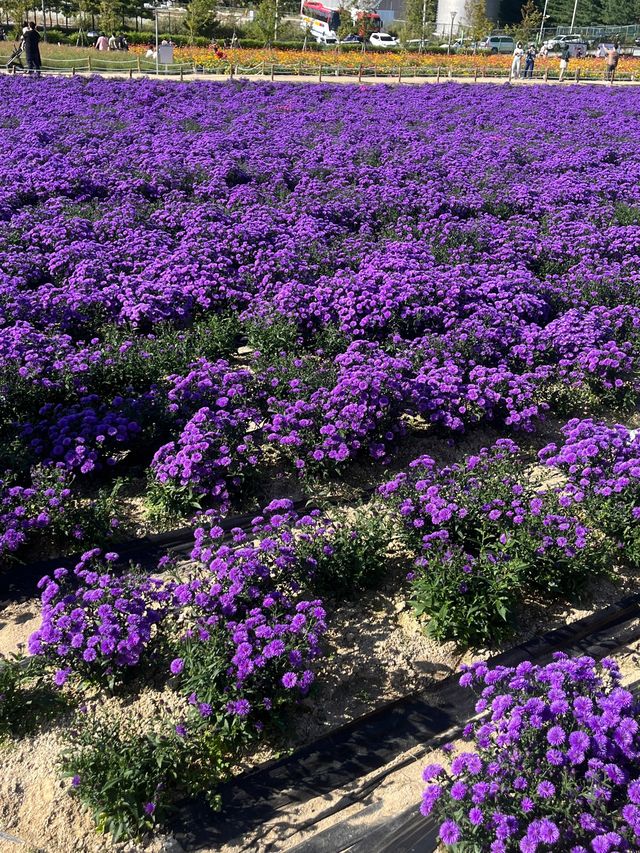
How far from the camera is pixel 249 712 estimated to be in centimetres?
384

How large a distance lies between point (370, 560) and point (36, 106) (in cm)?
1757

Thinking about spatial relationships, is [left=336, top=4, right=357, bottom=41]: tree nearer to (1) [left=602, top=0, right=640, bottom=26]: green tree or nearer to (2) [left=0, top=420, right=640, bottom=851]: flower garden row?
(1) [left=602, top=0, right=640, bottom=26]: green tree

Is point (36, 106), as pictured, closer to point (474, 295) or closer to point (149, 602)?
point (474, 295)

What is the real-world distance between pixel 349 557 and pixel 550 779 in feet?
6.56

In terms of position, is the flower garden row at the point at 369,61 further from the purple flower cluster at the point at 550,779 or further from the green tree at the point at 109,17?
the purple flower cluster at the point at 550,779

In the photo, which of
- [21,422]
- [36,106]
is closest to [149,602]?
[21,422]

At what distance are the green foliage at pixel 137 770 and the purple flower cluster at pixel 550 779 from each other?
124 cm

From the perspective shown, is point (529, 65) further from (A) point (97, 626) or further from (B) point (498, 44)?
(A) point (97, 626)

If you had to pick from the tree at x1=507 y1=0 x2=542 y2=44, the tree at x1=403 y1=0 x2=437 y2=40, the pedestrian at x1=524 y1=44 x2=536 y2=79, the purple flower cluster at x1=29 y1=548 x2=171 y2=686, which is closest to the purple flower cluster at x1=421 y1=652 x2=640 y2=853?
the purple flower cluster at x1=29 y1=548 x2=171 y2=686

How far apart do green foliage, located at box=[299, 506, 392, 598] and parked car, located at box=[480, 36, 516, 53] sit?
176 ft

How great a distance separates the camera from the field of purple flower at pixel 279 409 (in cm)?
404

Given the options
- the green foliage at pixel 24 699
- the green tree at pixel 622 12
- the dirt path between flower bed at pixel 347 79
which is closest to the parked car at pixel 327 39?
the dirt path between flower bed at pixel 347 79

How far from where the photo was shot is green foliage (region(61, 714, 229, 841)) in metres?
3.45

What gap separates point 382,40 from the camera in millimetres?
48875
